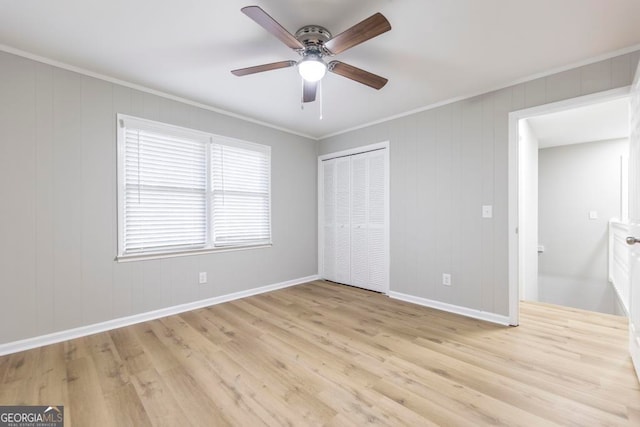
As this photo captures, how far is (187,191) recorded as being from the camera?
3186 mm

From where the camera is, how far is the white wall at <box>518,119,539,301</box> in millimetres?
3546

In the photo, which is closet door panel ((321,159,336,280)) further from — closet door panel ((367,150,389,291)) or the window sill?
the window sill

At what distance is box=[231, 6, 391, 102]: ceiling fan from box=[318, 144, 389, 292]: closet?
183 centimetres

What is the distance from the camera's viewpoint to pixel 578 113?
132 inches

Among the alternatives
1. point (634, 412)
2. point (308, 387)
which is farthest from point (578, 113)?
point (308, 387)

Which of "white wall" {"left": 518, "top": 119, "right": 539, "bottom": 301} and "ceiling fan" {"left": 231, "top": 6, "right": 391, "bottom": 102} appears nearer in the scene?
"ceiling fan" {"left": 231, "top": 6, "right": 391, "bottom": 102}

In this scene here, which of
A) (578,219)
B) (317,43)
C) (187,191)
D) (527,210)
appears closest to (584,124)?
(527,210)

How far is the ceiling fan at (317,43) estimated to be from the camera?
60.2 inches

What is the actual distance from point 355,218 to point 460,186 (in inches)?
61.7

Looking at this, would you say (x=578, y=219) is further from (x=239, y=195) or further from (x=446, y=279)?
(x=239, y=195)

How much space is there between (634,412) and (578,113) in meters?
3.32

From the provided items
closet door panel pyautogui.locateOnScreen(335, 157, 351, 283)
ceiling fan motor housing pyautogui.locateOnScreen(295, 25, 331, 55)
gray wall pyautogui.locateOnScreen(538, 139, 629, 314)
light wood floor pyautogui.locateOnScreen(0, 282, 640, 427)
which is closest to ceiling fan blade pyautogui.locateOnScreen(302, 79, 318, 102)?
ceiling fan motor housing pyautogui.locateOnScreen(295, 25, 331, 55)

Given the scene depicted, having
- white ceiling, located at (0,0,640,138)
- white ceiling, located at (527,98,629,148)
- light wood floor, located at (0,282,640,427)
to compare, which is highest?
white ceiling, located at (0,0,640,138)

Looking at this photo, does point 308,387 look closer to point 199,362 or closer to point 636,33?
point 199,362
